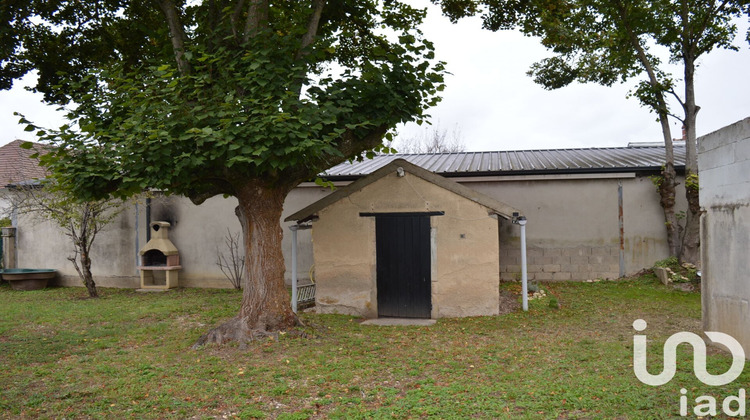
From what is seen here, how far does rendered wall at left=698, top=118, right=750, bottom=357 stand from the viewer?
6418 millimetres

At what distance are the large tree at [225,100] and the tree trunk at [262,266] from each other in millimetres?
16

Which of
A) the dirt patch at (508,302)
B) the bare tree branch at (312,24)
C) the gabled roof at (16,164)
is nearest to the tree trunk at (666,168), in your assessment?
the dirt patch at (508,302)

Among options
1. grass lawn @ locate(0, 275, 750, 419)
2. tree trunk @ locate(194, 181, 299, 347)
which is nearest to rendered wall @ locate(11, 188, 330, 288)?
grass lawn @ locate(0, 275, 750, 419)

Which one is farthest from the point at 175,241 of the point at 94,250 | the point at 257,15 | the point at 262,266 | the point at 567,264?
the point at 567,264

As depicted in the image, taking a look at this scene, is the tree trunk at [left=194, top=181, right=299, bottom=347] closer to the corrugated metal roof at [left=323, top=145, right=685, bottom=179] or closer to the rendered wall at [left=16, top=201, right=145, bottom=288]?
the corrugated metal roof at [left=323, top=145, right=685, bottom=179]

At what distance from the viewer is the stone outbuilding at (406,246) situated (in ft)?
32.1

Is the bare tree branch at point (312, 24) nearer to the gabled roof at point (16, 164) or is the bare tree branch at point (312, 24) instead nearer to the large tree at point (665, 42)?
the large tree at point (665, 42)

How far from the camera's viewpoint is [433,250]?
998 cm

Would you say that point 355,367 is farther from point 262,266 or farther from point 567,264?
point 567,264

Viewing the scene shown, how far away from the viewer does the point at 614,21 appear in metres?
12.7

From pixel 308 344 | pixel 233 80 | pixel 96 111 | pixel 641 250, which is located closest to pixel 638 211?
pixel 641 250

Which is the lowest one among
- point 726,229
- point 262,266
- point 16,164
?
point 262,266

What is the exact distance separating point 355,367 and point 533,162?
989 centimetres

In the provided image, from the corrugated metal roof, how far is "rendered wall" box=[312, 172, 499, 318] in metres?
2.09
